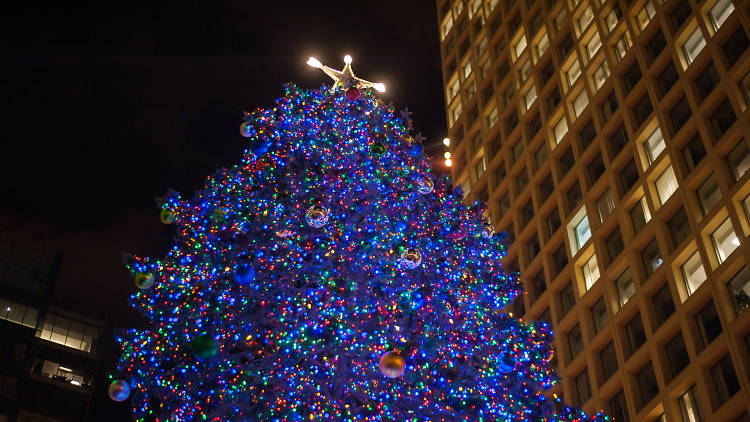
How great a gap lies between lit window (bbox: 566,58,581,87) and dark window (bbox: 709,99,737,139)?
10065 mm

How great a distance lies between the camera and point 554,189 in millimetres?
34625

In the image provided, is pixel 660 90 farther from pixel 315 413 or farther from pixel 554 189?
pixel 315 413

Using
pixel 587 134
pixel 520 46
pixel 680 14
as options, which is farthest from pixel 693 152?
pixel 520 46

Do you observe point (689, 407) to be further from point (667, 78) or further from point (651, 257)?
point (667, 78)

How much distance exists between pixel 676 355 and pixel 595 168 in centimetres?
1015

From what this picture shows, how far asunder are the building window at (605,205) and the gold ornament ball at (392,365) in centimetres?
2076

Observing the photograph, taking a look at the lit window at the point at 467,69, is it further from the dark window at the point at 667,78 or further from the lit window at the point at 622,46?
the dark window at the point at 667,78

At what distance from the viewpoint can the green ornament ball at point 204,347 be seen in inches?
487

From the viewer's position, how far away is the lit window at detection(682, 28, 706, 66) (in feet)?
97.0

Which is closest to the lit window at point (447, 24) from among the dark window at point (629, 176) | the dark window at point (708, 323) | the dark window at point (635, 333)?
the dark window at point (629, 176)

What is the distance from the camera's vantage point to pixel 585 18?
124 feet

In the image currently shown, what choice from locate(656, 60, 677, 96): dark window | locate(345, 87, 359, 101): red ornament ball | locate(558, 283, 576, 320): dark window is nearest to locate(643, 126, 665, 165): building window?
locate(656, 60, 677, 96): dark window

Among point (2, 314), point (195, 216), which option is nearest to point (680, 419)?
point (195, 216)

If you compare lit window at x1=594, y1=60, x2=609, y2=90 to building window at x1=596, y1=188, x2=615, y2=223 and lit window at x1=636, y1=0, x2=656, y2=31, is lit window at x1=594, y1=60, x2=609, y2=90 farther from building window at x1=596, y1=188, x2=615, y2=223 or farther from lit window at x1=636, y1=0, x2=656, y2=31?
building window at x1=596, y1=188, x2=615, y2=223
